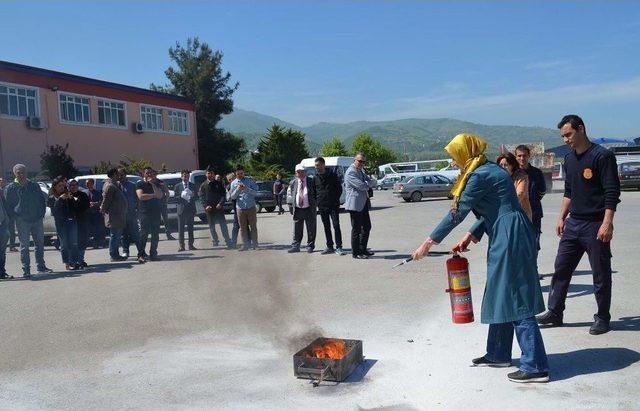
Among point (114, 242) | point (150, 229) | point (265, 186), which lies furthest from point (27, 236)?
point (265, 186)

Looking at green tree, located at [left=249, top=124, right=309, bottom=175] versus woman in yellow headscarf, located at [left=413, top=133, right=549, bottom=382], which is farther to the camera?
green tree, located at [left=249, top=124, right=309, bottom=175]

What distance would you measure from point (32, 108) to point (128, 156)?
26.9 ft

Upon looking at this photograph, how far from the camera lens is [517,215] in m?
4.56

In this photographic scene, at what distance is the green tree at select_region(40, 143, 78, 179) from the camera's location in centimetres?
2908

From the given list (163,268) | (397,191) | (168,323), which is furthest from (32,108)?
(168,323)

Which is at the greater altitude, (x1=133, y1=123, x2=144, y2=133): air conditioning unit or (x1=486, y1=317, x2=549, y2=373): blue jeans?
(x1=133, y1=123, x2=144, y2=133): air conditioning unit

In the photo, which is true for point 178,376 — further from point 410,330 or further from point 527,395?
point 527,395

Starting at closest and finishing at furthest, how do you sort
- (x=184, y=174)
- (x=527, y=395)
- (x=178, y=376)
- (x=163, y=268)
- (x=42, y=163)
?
(x=527, y=395)
(x=178, y=376)
(x=163, y=268)
(x=184, y=174)
(x=42, y=163)

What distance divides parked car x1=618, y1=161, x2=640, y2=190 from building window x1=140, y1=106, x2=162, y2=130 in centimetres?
2972

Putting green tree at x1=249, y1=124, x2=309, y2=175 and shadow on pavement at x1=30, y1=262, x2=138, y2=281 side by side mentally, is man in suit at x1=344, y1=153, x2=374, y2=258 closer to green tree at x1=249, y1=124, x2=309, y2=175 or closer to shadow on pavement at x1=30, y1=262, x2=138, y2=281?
shadow on pavement at x1=30, y1=262, x2=138, y2=281


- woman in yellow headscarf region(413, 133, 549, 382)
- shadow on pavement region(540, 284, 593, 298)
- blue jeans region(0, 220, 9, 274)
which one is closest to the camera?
woman in yellow headscarf region(413, 133, 549, 382)

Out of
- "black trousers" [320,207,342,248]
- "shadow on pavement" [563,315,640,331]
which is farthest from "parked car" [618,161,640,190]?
"shadow on pavement" [563,315,640,331]

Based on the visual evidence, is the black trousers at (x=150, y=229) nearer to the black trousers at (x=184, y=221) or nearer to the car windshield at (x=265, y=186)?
the black trousers at (x=184, y=221)

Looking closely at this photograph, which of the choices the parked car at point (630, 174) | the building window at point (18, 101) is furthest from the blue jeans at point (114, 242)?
the parked car at point (630, 174)
